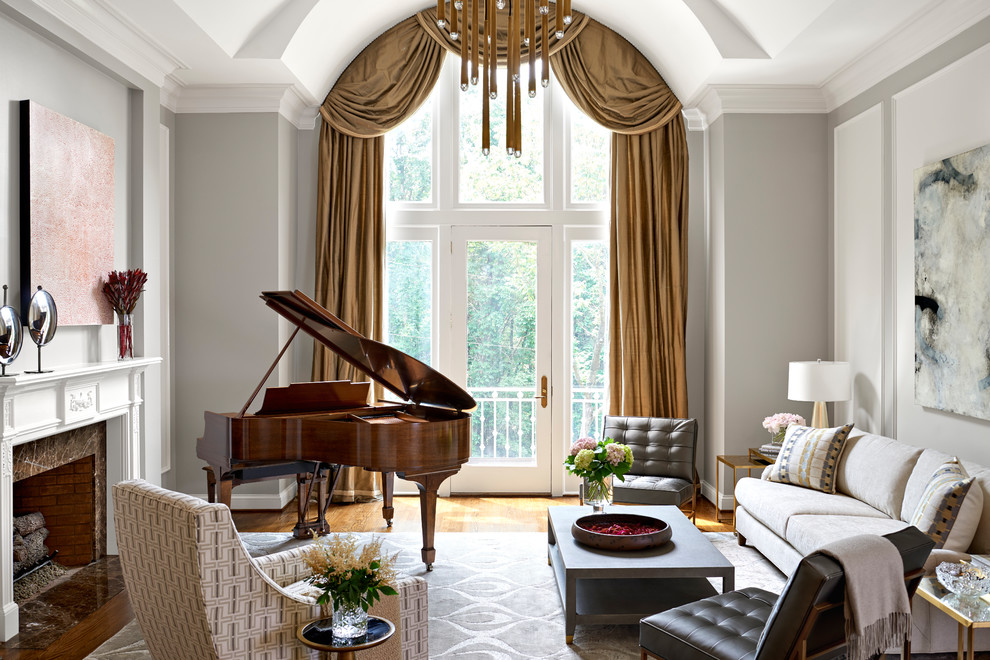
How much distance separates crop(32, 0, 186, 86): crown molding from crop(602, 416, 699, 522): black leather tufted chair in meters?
3.87

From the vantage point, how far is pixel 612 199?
6227mm

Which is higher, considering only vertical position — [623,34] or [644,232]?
[623,34]

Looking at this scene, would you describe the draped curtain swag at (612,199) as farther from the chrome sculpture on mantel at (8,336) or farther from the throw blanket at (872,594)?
the throw blanket at (872,594)

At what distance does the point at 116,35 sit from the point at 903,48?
4583mm

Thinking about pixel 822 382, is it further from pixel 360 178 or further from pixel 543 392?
pixel 360 178

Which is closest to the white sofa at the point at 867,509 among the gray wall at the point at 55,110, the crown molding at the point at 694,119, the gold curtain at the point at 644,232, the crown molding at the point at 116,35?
the gold curtain at the point at 644,232

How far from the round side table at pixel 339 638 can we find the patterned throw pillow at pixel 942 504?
7.73 feet

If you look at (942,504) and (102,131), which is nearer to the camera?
(942,504)

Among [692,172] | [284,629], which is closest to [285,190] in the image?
[692,172]

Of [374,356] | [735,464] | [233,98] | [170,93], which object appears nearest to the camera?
[374,356]

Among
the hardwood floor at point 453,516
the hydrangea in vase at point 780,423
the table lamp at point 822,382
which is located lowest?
the hardwood floor at point 453,516

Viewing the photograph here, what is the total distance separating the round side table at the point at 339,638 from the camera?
2369mm

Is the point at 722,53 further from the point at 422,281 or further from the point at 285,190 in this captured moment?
the point at 285,190

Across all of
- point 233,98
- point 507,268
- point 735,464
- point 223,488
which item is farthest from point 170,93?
point 735,464
